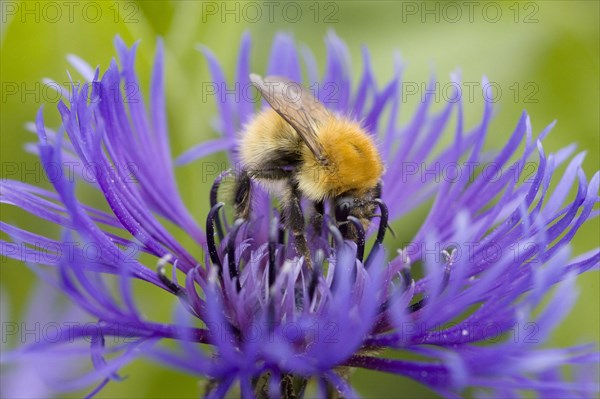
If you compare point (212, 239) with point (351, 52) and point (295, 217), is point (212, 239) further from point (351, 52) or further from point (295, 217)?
point (351, 52)

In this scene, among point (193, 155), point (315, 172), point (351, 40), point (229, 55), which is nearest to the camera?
point (315, 172)

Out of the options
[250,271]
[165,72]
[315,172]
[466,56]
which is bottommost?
[250,271]

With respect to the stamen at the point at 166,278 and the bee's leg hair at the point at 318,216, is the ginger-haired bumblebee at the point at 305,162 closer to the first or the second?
the bee's leg hair at the point at 318,216

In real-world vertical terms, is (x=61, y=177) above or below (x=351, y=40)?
below

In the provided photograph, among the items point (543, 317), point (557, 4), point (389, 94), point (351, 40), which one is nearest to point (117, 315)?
point (543, 317)

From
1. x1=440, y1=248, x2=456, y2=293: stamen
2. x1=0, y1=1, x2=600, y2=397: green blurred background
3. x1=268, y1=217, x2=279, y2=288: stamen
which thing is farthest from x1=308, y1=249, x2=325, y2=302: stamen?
x1=0, y1=1, x2=600, y2=397: green blurred background

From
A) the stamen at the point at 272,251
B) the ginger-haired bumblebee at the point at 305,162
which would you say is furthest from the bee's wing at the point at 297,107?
the stamen at the point at 272,251

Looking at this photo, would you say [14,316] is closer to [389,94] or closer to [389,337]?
[389,337]
